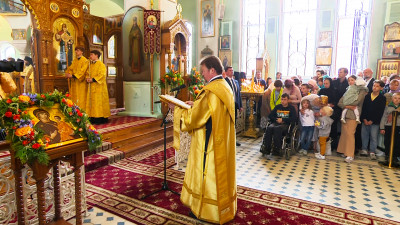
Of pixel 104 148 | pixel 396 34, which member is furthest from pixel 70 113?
pixel 396 34

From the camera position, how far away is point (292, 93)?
22.3 feet

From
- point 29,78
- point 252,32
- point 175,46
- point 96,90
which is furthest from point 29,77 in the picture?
point 252,32

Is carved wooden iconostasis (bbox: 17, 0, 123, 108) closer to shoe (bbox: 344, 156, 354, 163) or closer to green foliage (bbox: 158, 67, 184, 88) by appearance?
green foliage (bbox: 158, 67, 184, 88)

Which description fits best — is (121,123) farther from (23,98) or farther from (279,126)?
(23,98)

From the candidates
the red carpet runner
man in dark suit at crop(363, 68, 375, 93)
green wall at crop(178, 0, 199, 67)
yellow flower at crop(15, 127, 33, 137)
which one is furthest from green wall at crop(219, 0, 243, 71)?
yellow flower at crop(15, 127, 33, 137)

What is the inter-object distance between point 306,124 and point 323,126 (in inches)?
13.8

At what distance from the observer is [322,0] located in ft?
45.2

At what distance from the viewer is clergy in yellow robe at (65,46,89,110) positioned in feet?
23.2

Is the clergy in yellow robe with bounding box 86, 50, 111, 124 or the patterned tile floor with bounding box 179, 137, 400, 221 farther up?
the clergy in yellow robe with bounding box 86, 50, 111, 124

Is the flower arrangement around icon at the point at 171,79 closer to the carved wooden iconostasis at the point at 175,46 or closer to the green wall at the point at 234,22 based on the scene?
the carved wooden iconostasis at the point at 175,46

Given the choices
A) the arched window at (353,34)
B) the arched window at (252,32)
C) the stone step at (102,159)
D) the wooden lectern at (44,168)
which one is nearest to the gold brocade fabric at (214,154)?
the wooden lectern at (44,168)

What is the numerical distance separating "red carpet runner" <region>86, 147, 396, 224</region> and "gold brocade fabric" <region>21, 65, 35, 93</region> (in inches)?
148

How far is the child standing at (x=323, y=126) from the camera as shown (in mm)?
6110

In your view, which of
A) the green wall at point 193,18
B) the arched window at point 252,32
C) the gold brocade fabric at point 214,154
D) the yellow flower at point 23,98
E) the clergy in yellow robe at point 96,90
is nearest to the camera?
the yellow flower at point 23,98
